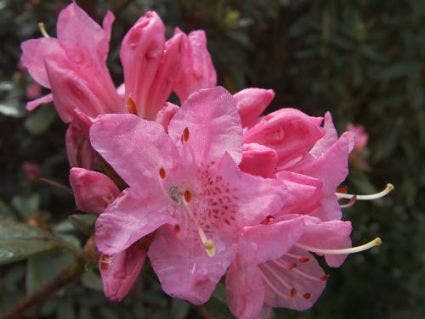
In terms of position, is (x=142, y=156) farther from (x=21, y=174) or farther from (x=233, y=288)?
(x=21, y=174)

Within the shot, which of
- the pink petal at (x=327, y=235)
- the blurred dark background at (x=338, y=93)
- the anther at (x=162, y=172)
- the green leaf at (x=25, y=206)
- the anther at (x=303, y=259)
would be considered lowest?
the blurred dark background at (x=338, y=93)

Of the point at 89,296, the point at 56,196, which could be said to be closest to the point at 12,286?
the point at 89,296

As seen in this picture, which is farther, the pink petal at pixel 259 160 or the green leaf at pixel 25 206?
the green leaf at pixel 25 206

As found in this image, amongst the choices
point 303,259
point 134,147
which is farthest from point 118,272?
point 303,259

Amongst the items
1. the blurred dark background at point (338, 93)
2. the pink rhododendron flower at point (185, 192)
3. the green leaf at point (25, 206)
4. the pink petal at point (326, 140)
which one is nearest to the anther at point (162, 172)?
the pink rhododendron flower at point (185, 192)

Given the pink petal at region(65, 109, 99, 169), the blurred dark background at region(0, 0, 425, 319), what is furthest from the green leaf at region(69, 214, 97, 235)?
the blurred dark background at region(0, 0, 425, 319)

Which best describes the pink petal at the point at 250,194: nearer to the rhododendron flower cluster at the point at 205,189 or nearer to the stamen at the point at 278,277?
the rhododendron flower cluster at the point at 205,189
